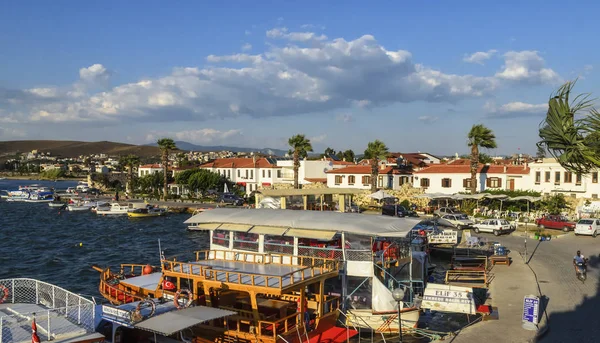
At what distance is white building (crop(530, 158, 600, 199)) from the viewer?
53250 millimetres

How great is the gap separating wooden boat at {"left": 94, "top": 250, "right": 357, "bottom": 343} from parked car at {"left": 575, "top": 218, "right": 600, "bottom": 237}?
3035 cm

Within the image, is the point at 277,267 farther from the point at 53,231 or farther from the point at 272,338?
the point at 53,231

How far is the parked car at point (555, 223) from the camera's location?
146ft

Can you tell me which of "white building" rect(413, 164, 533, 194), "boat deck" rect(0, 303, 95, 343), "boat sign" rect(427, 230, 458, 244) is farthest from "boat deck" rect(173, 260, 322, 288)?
"white building" rect(413, 164, 533, 194)

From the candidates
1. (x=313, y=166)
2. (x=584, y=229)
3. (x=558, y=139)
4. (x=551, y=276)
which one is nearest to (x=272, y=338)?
(x=558, y=139)

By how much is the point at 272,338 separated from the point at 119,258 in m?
26.4

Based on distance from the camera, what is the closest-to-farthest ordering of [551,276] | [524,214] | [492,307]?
[492,307], [551,276], [524,214]

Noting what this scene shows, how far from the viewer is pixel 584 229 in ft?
135

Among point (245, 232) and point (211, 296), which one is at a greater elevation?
point (245, 232)

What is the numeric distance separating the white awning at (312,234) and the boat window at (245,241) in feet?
6.21

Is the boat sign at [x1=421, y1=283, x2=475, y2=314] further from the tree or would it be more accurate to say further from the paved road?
the tree

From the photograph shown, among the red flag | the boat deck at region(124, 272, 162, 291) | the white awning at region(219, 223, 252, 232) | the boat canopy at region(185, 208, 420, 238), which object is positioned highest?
the boat canopy at region(185, 208, 420, 238)

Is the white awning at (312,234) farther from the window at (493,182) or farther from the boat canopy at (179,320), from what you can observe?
the window at (493,182)

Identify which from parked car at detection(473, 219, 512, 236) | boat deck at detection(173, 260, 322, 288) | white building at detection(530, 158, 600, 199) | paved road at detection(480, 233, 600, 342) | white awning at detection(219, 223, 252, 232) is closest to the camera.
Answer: boat deck at detection(173, 260, 322, 288)
